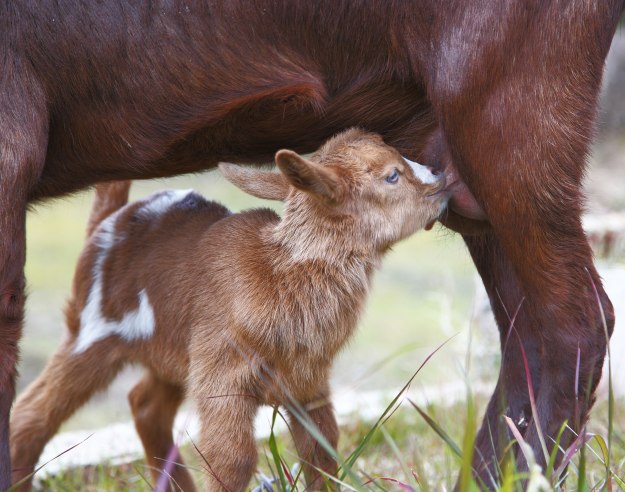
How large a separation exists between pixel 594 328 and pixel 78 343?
1848 mm

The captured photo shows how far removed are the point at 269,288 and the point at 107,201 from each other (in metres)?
1.18

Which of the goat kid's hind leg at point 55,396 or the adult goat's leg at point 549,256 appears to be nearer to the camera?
the adult goat's leg at point 549,256

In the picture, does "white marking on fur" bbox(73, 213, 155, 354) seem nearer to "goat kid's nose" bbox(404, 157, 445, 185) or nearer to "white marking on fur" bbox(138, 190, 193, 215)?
"white marking on fur" bbox(138, 190, 193, 215)

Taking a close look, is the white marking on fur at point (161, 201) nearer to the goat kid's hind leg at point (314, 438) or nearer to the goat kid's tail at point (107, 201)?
the goat kid's tail at point (107, 201)

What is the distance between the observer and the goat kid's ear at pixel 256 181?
137 inches

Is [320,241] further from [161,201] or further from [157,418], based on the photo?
[157,418]

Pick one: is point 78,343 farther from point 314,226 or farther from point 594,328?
point 594,328

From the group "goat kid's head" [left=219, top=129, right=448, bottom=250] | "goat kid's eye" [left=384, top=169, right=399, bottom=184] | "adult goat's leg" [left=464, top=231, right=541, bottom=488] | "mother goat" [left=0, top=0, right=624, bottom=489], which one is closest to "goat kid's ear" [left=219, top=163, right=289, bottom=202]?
"goat kid's head" [left=219, top=129, right=448, bottom=250]

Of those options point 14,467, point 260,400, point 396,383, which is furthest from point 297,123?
point 396,383

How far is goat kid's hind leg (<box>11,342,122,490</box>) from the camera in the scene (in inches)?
157

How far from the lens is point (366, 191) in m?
3.43

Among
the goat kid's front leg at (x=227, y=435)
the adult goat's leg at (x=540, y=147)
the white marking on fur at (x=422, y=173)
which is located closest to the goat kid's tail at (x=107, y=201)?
the goat kid's front leg at (x=227, y=435)

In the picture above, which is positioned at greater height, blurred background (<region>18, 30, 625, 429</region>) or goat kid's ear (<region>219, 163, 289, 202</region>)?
goat kid's ear (<region>219, 163, 289, 202</region>)

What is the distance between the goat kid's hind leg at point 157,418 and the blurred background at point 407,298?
278mm
